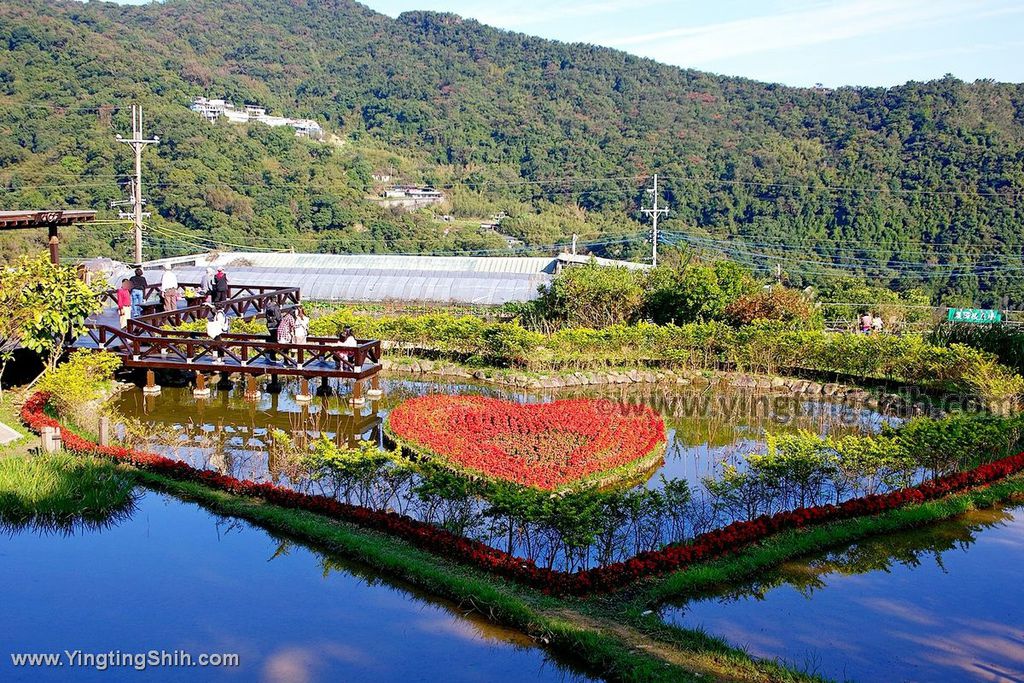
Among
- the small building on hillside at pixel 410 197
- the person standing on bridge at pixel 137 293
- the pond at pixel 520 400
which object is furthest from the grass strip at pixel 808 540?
the small building on hillside at pixel 410 197

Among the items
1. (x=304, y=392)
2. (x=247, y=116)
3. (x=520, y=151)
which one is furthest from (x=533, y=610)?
(x=247, y=116)

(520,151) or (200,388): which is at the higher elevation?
(520,151)

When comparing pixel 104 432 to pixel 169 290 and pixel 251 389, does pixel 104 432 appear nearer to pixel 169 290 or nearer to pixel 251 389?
pixel 251 389

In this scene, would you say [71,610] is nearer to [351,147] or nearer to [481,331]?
[481,331]

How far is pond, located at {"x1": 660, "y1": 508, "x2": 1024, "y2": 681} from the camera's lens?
31.9ft

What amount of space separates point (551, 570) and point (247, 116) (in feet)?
209

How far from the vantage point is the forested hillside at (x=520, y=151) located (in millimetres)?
46688

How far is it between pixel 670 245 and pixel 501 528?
37.7 meters

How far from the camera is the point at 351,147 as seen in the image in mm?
70938

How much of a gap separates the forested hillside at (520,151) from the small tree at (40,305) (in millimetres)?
28578

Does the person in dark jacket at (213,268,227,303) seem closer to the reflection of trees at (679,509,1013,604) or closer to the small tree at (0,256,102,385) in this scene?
the small tree at (0,256,102,385)

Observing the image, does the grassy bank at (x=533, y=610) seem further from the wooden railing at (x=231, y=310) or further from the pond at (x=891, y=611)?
the wooden railing at (x=231, y=310)

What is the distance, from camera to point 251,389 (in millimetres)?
20938

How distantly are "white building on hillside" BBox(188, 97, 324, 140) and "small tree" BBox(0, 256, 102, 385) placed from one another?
145 ft
